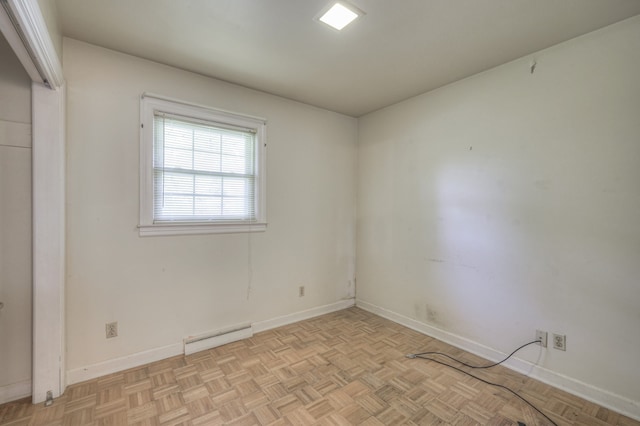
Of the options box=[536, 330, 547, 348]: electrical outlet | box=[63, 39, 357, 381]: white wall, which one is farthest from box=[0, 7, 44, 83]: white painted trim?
box=[536, 330, 547, 348]: electrical outlet

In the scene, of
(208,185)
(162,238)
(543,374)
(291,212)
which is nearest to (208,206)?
(208,185)

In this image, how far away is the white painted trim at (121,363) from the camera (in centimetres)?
205

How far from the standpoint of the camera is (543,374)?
6.97 ft

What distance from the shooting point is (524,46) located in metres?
2.10

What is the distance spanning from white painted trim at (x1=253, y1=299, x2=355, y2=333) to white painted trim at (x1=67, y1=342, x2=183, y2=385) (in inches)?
31.6

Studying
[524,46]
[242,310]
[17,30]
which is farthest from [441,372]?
[17,30]

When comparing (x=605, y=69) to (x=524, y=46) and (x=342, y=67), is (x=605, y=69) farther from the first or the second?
(x=342, y=67)

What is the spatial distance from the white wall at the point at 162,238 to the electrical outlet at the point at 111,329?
28 mm

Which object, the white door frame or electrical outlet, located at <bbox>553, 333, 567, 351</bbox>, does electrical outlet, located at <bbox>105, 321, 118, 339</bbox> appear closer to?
the white door frame

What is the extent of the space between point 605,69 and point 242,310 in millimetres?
3531

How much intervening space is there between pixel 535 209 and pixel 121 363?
11.6ft

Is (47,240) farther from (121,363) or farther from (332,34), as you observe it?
(332,34)

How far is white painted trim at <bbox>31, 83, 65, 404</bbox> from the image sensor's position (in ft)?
5.88

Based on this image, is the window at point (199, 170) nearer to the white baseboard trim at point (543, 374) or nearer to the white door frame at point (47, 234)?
the white door frame at point (47, 234)
